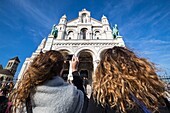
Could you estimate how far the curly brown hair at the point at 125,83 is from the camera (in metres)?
0.90

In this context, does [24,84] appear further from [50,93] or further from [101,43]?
[101,43]

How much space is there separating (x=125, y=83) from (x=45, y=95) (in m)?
0.90

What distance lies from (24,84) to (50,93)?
0.34m

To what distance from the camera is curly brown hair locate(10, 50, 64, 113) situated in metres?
1.22

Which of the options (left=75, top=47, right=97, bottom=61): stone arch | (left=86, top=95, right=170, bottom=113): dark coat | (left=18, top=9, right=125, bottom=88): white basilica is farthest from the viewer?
(left=18, top=9, right=125, bottom=88): white basilica

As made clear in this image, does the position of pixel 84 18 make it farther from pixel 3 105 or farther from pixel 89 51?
pixel 3 105

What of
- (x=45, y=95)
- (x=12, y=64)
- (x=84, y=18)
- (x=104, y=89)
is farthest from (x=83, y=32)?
(x=12, y=64)

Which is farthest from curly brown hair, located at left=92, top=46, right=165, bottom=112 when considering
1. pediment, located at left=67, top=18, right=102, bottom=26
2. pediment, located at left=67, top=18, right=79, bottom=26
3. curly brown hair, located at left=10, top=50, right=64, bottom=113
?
pediment, located at left=67, top=18, right=79, bottom=26

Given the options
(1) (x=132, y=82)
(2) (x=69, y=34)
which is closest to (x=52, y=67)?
(1) (x=132, y=82)

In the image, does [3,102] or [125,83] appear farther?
[3,102]

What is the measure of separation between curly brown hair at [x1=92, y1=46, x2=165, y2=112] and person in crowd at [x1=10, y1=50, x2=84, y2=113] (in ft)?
1.26

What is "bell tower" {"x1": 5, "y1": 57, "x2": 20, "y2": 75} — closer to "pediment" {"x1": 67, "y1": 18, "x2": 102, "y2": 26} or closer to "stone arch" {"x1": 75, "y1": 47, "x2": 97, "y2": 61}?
"pediment" {"x1": 67, "y1": 18, "x2": 102, "y2": 26}

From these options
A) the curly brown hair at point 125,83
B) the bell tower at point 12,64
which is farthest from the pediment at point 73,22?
the bell tower at point 12,64

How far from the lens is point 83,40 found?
14.2 meters
